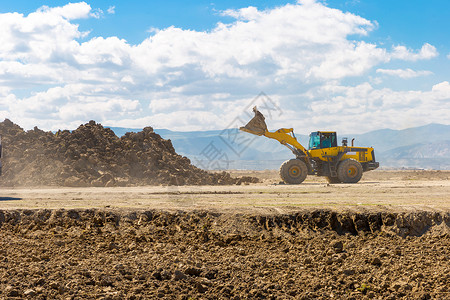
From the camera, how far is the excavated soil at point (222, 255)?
8.13 metres

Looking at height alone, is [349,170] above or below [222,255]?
above

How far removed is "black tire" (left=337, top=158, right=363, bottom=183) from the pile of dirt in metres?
5.84

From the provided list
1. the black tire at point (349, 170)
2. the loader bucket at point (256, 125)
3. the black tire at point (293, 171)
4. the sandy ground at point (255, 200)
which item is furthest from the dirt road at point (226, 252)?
the black tire at point (349, 170)

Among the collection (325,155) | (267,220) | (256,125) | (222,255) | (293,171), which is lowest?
(222,255)

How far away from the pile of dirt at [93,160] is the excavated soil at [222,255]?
40.7 ft

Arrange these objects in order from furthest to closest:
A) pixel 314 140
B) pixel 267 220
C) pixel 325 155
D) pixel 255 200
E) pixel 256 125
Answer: pixel 314 140, pixel 325 155, pixel 256 125, pixel 255 200, pixel 267 220

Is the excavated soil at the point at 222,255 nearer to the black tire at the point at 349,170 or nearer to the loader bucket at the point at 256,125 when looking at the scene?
the loader bucket at the point at 256,125

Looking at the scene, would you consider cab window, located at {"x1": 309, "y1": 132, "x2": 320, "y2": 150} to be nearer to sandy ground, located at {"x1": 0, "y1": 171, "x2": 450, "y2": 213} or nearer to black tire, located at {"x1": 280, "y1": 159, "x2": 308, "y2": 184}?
black tire, located at {"x1": 280, "y1": 159, "x2": 308, "y2": 184}

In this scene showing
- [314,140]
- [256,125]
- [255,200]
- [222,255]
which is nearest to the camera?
[222,255]

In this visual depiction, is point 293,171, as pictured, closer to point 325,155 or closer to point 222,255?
point 325,155

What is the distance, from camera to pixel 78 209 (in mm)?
11875

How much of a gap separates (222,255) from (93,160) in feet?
55.4

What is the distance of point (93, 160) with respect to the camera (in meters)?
25.1

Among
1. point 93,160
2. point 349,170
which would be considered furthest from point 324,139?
point 93,160
